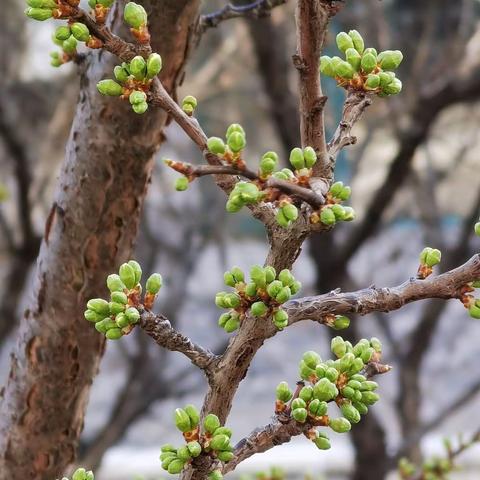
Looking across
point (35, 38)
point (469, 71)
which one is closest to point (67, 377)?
point (469, 71)

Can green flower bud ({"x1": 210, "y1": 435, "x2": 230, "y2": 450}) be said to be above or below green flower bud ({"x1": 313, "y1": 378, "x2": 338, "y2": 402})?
below

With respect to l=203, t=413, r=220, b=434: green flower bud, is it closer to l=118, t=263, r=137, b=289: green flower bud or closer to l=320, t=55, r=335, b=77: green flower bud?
l=118, t=263, r=137, b=289: green flower bud

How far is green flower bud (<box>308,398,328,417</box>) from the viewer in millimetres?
728

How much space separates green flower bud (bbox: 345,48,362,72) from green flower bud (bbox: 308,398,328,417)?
32cm

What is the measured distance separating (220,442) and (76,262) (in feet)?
2.04

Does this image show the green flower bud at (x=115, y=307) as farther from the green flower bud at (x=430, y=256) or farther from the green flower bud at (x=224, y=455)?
the green flower bud at (x=430, y=256)

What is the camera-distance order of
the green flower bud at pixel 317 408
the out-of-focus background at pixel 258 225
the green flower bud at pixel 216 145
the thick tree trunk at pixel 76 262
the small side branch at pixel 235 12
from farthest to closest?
the out-of-focus background at pixel 258 225
the small side branch at pixel 235 12
the thick tree trunk at pixel 76 262
the green flower bud at pixel 317 408
the green flower bud at pixel 216 145

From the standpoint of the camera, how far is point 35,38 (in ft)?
15.1

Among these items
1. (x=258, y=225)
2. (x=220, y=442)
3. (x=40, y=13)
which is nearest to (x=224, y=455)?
(x=220, y=442)

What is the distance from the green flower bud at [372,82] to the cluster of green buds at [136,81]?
20 centimetres

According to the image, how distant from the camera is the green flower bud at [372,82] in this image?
2.30 feet

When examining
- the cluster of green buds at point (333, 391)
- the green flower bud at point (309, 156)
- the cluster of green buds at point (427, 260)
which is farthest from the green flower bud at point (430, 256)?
the green flower bud at point (309, 156)

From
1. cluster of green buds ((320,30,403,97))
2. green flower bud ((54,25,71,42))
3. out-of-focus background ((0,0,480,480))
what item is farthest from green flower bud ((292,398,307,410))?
out-of-focus background ((0,0,480,480))

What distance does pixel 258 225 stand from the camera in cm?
678
